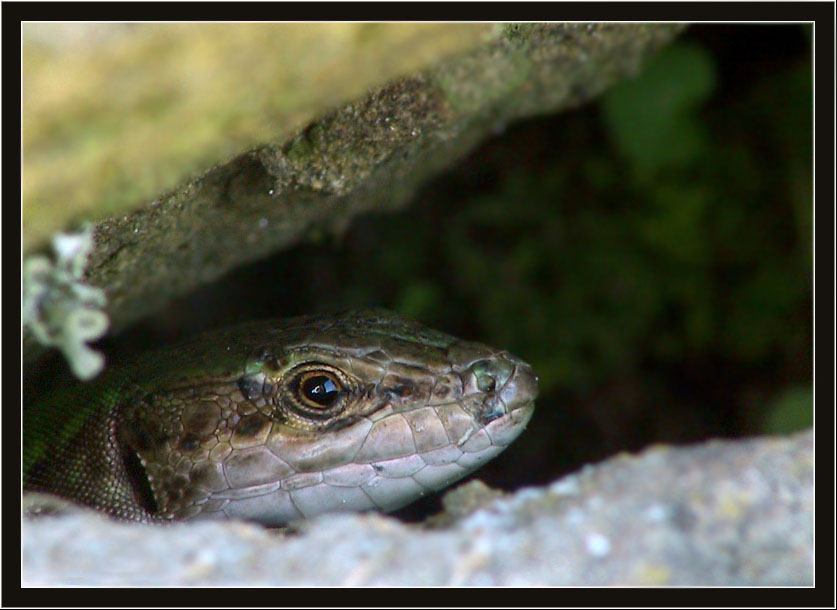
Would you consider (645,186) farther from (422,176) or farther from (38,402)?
(38,402)

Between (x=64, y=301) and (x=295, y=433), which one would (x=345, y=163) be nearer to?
(x=295, y=433)

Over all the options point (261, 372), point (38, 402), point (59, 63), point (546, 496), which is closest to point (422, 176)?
point (261, 372)

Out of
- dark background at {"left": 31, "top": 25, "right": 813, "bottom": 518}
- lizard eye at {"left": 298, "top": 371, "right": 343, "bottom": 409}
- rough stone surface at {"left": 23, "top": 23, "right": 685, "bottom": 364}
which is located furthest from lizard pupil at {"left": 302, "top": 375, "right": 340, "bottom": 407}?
dark background at {"left": 31, "top": 25, "right": 813, "bottom": 518}

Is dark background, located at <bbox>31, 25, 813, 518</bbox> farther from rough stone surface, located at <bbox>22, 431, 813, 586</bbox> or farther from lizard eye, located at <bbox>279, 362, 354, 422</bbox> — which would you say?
rough stone surface, located at <bbox>22, 431, 813, 586</bbox>

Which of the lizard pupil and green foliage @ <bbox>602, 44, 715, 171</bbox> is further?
green foliage @ <bbox>602, 44, 715, 171</bbox>

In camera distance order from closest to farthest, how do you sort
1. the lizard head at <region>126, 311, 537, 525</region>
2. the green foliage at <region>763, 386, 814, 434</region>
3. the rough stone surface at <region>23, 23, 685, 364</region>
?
the rough stone surface at <region>23, 23, 685, 364</region> → the lizard head at <region>126, 311, 537, 525</region> → the green foliage at <region>763, 386, 814, 434</region>

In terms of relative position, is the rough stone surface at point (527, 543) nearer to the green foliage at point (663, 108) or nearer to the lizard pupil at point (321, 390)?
the lizard pupil at point (321, 390)

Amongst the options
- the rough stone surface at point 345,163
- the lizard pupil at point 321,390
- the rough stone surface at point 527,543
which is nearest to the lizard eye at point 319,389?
the lizard pupil at point 321,390
